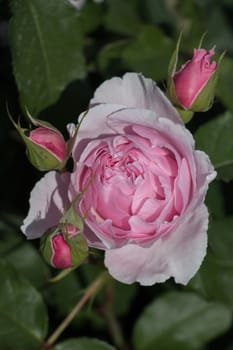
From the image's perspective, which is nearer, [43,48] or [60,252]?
[60,252]

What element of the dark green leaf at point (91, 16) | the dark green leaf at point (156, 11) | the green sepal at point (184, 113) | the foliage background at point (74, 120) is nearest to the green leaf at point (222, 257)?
the foliage background at point (74, 120)

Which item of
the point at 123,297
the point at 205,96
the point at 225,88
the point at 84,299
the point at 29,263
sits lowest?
the point at 123,297

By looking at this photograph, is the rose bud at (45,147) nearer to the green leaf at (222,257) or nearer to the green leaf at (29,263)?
the green leaf at (222,257)

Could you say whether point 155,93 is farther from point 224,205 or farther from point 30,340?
point 224,205

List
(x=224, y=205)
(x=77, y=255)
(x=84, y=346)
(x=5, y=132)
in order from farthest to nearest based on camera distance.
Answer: (x=224, y=205)
(x=5, y=132)
(x=84, y=346)
(x=77, y=255)

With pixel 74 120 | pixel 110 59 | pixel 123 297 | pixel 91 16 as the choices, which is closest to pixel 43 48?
pixel 74 120

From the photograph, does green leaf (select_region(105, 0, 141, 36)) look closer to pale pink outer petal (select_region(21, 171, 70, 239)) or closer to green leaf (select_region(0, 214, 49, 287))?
green leaf (select_region(0, 214, 49, 287))

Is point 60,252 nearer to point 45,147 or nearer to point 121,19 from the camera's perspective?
point 45,147

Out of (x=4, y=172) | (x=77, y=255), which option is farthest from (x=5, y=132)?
(x=77, y=255)
